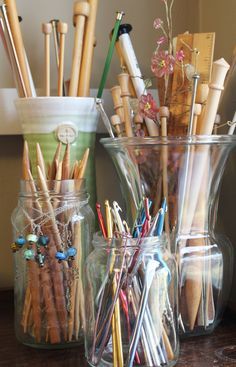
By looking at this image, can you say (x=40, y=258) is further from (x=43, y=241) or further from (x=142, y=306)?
(x=142, y=306)

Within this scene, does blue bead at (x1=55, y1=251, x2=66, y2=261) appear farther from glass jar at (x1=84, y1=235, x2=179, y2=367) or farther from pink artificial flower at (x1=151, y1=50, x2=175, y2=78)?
pink artificial flower at (x1=151, y1=50, x2=175, y2=78)

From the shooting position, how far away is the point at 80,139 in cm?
64

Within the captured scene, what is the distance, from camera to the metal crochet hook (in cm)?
48

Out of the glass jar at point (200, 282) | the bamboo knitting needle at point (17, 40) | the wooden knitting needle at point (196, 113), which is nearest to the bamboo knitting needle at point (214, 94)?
the wooden knitting needle at point (196, 113)

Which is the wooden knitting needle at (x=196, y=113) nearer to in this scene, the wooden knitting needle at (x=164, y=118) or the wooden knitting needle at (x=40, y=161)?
the wooden knitting needle at (x=164, y=118)

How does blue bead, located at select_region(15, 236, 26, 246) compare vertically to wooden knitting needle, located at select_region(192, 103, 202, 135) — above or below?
below

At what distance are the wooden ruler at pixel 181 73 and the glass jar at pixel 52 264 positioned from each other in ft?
0.48

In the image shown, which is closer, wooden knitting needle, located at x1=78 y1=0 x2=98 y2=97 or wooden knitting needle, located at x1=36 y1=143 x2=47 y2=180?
wooden knitting needle, located at x1=36 y1=143 x2=47 y2=180

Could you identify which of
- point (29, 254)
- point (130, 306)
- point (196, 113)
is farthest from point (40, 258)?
point (196, 113)

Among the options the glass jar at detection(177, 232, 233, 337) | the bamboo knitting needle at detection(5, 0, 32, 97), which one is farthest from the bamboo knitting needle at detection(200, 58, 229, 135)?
the bamboo knitting needle at detection(5, 0, 32, 97)

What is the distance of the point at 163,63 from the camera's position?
576 mm

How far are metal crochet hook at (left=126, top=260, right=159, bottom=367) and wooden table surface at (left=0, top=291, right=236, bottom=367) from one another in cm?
7

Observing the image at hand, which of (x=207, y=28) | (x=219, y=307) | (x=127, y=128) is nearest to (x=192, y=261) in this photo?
(x=219, y=307)

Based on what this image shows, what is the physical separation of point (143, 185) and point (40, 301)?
182 millimetres
